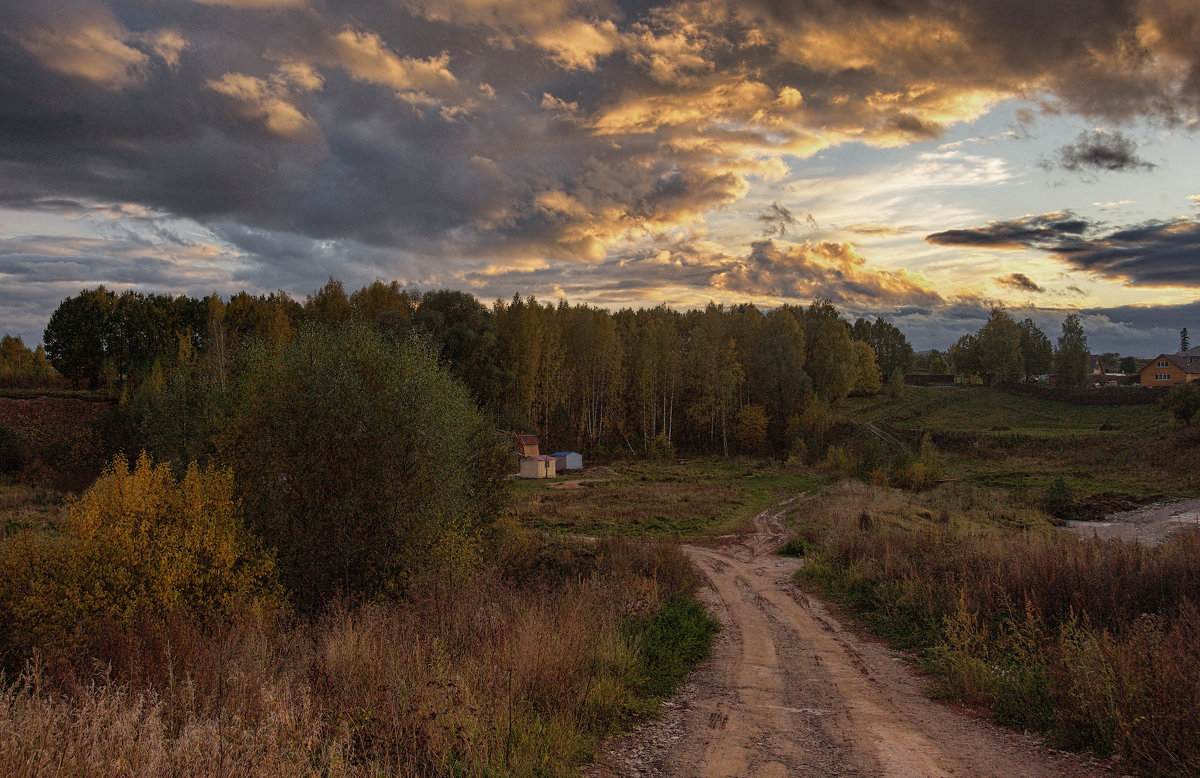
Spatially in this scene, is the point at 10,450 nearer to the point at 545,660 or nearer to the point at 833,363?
the point at 545,660

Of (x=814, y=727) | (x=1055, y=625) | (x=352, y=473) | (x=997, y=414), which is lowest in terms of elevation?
(x=814, y=727)

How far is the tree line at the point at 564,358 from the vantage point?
68125 millimetres

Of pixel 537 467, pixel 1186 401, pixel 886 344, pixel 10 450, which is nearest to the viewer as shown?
pixel 1186 401

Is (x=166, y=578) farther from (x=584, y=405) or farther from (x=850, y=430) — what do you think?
(x=850, y=430)

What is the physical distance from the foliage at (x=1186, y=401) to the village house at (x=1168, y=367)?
53.1 metres

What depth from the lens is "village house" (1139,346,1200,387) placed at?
9688cm

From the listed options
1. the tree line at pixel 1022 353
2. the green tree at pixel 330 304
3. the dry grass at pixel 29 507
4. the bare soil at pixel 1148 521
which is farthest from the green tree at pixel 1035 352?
the dry grass at pixel 29 507

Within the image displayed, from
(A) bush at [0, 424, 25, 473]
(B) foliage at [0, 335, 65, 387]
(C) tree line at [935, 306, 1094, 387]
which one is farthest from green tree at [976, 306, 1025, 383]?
(B) foliage at [0, 335, 65, 387]

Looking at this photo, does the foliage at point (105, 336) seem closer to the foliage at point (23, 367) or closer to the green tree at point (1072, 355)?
the foliage at point (23, 367)

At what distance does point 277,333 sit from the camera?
61.6 meters

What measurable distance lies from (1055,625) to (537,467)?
48.7 meters

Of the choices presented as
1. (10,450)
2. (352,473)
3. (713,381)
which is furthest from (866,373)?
(10,450)

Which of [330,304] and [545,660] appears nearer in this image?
[545,660]

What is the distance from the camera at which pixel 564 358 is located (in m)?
74.2
